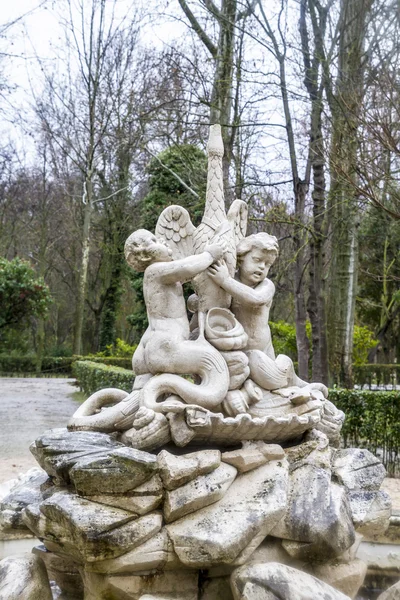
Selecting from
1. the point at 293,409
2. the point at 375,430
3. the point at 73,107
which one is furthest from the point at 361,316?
the point at 293,409

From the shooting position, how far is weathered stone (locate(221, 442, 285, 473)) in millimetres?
4047

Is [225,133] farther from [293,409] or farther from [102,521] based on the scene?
[102,521]

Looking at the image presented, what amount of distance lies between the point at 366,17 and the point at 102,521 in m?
A: 9.79

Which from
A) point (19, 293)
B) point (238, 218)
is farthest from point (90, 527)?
point (19, 293)

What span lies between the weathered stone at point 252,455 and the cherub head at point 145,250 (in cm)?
154

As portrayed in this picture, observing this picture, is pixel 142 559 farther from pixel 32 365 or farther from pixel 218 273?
pixel 32 365

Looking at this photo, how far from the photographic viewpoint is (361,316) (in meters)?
27.8

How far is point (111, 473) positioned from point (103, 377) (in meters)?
9.97

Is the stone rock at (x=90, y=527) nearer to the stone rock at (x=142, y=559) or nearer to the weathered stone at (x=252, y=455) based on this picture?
the stone rock at (x=142, y=559)

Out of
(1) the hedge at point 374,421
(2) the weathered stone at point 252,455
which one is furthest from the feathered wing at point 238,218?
(1) the hedge at point 374,421

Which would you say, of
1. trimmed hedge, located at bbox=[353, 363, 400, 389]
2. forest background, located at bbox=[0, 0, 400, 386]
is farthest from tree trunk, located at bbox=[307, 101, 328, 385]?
trimmed hedge, located at bbox=[353, 363, 400, 389]

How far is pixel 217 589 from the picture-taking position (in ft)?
12.6

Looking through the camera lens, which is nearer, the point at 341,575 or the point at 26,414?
the point at 341,575

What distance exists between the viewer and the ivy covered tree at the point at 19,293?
854 inches
